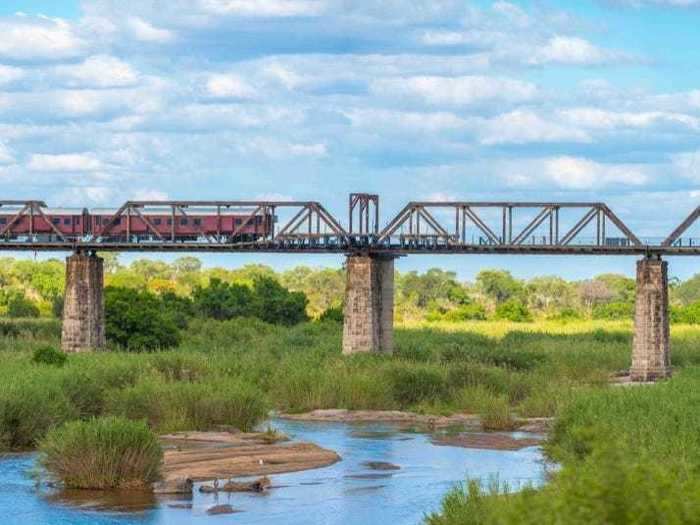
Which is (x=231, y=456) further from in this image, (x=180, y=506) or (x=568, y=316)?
(x=568, y=316)

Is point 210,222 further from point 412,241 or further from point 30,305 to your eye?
point 30,305

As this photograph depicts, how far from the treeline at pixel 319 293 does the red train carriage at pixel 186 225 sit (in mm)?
14738

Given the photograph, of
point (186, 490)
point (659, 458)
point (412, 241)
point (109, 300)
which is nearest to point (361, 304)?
point (412, 241)

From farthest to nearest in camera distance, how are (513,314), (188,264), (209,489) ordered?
(188,264), (513,314), (209,489)

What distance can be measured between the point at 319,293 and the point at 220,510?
424 ft

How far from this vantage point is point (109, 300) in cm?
7475

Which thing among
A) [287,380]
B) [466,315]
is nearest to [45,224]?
[287,380]

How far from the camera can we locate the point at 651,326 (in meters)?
63.2

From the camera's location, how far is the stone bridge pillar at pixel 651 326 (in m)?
62.3

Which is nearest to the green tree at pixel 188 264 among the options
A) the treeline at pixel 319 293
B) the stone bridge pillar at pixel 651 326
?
the treeline at pixel 319 293

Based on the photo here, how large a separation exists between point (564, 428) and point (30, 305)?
76.4 m

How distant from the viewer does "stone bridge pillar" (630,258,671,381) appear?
62.3 m

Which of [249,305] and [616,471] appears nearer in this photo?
[616,471]

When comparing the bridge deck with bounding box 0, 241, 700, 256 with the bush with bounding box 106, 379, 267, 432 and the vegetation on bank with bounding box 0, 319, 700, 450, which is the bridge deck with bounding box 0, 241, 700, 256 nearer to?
the vegetation on bank with bounding box 0, 319, 700, 450
